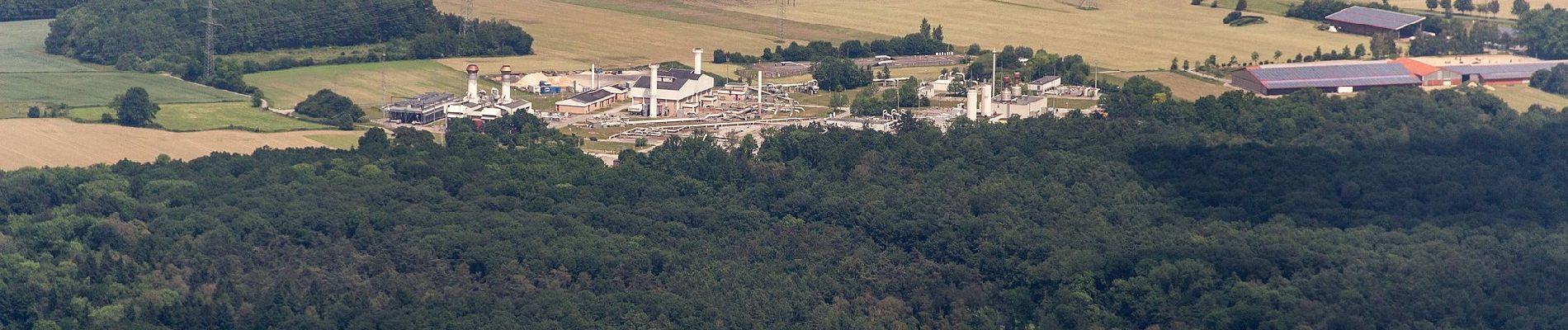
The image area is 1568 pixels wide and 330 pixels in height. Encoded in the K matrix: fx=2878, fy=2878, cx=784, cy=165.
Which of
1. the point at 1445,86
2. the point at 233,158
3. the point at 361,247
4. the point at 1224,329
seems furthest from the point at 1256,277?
the point at 1445,86

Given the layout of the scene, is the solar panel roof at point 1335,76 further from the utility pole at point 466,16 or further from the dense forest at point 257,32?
the utility pole at point 466,16

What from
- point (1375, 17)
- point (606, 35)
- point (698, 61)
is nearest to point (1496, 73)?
point (1375, 17)

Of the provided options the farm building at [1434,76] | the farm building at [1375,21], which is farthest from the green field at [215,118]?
the farm building at [1375,21]

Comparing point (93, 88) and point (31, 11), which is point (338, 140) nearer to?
point (93, 88)

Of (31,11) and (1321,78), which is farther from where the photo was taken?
(31,11)

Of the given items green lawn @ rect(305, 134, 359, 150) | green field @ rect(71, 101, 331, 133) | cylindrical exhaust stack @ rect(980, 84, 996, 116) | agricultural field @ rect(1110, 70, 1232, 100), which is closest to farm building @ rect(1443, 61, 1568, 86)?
agricultural field @ rect(1110, 70, 1232, 100)
